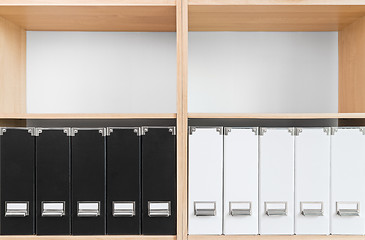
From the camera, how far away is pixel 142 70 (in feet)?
4.59

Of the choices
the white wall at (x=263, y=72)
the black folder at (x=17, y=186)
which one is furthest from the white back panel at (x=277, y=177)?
the black folder at (x=17, y=186)

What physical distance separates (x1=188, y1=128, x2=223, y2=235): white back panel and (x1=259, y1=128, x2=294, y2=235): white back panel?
0.46ft

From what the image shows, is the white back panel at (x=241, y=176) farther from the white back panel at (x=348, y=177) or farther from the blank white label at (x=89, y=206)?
the blank white label at (x=89, y=206)

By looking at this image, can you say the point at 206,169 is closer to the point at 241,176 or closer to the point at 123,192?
the point at 241,176

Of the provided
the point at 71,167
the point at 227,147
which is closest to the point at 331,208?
the point at 227,147

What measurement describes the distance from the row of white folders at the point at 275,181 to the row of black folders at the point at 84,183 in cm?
11

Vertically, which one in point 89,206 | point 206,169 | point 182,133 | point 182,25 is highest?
point 182,25

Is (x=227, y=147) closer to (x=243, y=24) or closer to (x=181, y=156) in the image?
(x=181, y=156)

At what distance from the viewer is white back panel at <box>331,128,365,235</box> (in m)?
1.06

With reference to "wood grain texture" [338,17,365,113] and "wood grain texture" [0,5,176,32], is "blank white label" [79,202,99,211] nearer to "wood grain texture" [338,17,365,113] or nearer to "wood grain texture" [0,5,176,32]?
"wood grain texture" [0,5,176,32]

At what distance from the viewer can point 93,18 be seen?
1210 millimetres

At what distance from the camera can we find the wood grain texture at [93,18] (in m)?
1.10

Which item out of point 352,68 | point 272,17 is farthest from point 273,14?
point 352,68

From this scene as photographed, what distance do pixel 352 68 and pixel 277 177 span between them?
58cm
